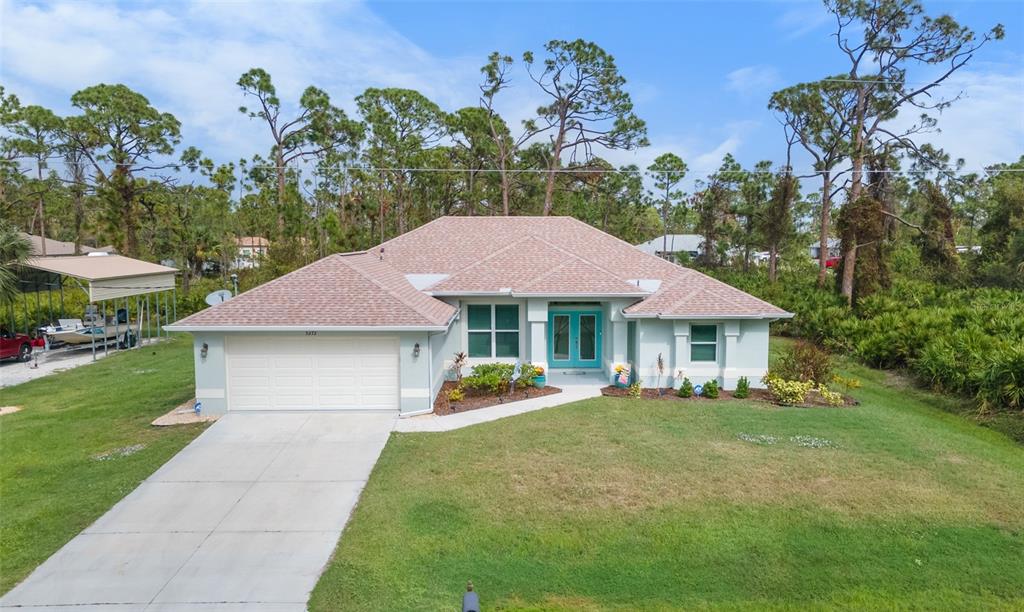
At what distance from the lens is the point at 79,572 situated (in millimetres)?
6852

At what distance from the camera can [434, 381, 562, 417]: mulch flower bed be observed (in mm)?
14180

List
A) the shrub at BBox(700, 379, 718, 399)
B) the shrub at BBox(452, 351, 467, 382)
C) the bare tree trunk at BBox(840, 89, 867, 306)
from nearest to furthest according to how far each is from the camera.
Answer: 1. the shrub at BBox(700, 379, 718, 399)
2. the shrub at BBox(452, 351, 467, 382)
3. the bare tree trunk at BBox(840, 89, 867, 306)

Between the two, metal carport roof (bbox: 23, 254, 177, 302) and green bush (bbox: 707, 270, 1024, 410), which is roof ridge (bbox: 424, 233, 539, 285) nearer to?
green bush (bbox: 707, 270, 1024, 410)

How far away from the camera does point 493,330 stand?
17703 millimetres

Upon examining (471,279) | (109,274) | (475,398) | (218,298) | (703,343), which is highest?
(109,274)

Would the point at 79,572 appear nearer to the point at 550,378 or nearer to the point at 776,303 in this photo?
the point at 550,378

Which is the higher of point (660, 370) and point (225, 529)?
point (660, 370)

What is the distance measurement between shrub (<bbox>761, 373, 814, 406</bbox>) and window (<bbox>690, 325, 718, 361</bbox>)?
1725 millimetres

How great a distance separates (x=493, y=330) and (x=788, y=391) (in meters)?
8.50

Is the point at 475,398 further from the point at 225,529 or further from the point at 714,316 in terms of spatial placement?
the point at 225,529

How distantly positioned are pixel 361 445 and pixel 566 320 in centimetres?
838

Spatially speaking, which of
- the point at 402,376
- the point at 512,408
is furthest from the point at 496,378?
the point at 402,376

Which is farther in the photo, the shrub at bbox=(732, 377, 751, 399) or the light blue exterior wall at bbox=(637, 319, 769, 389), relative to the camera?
the light blue exterior wall at bbox=(637, 319, 769, 389)

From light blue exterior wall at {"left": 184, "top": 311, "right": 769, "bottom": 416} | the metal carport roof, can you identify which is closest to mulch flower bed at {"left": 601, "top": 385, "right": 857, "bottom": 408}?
light blue exterior wall at {"left": 184, "top": 311, "right": 769, "bottom": 416}
